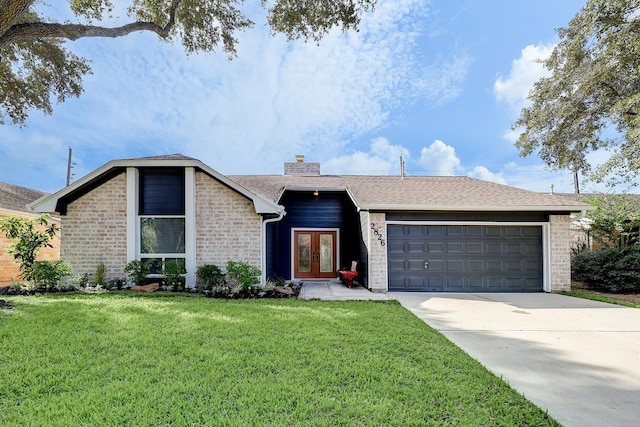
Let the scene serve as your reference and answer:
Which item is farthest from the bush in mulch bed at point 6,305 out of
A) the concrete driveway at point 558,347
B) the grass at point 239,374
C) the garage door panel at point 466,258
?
the garage door panel at point 466,258

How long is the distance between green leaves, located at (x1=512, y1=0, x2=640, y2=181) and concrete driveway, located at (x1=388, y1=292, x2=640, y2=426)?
18.5ft

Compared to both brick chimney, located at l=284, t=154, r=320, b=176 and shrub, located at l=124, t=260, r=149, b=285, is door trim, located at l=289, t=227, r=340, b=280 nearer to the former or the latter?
brick chimney, located at l=284, t=154, r=320, b=176

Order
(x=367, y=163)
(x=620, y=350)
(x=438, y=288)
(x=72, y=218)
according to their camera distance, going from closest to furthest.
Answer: (x=620, y=350), (x=72, y=218), (x=438, y=288), (x=367, y=163)

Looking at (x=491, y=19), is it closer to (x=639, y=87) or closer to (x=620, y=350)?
(x=639, y=87)

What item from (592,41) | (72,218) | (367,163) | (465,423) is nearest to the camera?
(465,423)

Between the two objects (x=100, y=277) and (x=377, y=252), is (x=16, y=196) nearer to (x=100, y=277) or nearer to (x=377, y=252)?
(x=100, y=277)

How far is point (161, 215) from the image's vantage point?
29.5 feet

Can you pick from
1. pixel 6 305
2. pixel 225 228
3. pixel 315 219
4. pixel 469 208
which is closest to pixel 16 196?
pixel 6 305

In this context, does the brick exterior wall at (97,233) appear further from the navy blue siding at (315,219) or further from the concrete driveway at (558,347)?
the concrete driveway at (558,347)

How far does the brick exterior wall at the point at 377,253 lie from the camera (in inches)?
369

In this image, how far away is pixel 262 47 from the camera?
10.9 metres

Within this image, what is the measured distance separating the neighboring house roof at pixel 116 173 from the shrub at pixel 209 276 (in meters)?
2.04

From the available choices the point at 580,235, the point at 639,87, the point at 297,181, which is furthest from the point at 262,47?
the point at 580,235

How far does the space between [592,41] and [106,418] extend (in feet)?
51.3
